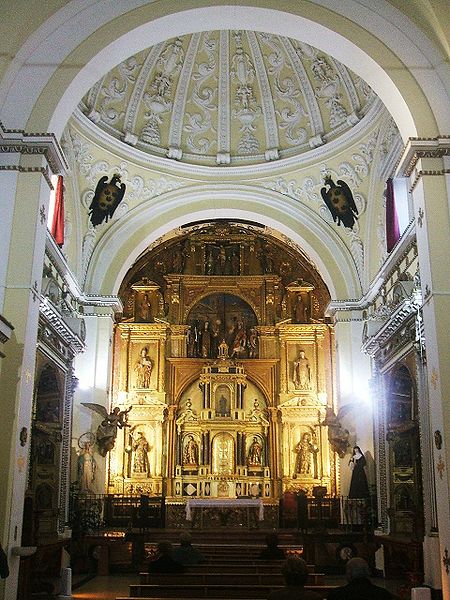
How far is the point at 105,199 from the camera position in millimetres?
19344

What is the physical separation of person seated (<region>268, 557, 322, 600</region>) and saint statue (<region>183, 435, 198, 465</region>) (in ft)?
55.0

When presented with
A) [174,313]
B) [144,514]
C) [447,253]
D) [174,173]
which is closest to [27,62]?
[447,253]

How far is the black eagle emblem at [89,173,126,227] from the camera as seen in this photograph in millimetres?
19094

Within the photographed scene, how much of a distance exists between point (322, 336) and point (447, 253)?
12.6 m

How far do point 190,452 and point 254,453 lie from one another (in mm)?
1965

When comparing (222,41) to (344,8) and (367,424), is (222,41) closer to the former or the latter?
(344,8)

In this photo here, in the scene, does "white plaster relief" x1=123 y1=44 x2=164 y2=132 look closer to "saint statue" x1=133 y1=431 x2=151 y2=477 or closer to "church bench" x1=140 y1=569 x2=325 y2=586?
"saint statue" x1=133 y1=431 x2=151 y2=477

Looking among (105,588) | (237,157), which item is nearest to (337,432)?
(237,157)

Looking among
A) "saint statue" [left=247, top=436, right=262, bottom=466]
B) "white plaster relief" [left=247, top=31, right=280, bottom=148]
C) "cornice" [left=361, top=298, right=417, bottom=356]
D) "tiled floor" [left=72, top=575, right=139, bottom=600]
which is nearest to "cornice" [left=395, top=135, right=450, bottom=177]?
"cornice" [left=361, top=298, right=417, bottom=356]

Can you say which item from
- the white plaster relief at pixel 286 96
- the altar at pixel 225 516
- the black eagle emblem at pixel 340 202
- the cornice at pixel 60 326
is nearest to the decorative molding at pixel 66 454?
the cornice at pixel 60 326

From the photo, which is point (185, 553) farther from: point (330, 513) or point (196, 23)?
point (330, 513)

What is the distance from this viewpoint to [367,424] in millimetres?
18797

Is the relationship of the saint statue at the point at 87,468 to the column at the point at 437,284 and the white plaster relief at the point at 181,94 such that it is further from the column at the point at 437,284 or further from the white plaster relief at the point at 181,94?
the column at the point at 437,284

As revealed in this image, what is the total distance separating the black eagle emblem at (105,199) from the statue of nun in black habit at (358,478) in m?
9.01
